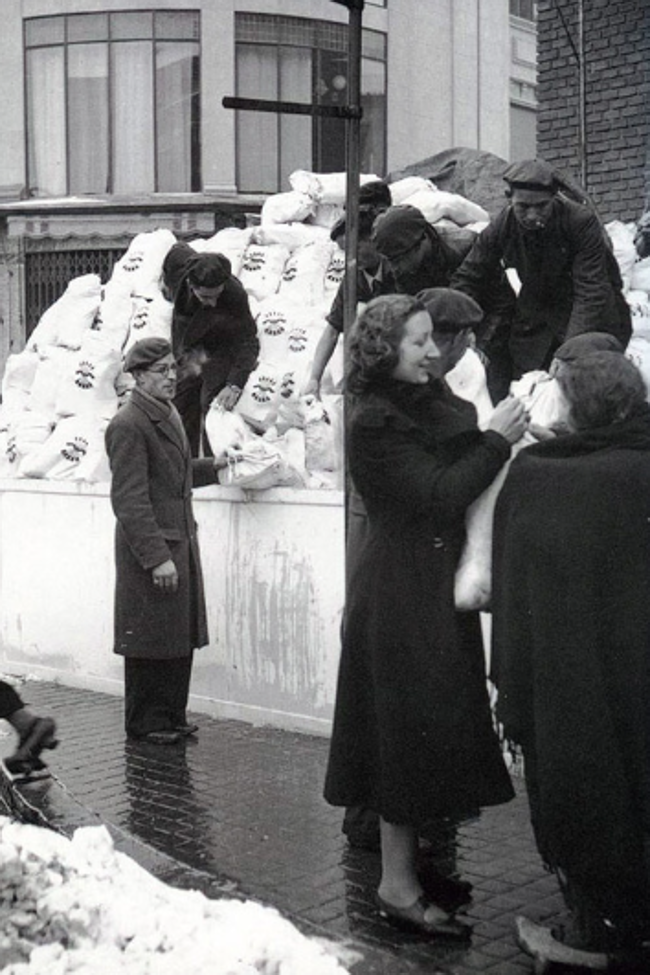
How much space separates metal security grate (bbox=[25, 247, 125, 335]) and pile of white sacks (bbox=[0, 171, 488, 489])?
10288 mm

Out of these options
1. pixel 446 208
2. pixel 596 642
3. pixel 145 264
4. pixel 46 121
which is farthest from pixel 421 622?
pixel 46 121

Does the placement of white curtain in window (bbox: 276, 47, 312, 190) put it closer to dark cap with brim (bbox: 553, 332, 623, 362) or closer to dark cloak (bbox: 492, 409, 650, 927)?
dark cap with brim (bbox: 553, 332, 623, 362)

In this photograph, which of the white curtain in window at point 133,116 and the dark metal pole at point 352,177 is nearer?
the dark metal pole at point 352,177

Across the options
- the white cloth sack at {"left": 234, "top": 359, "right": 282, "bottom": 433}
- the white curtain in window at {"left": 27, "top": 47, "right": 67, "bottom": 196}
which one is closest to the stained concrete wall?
the white cloth sack at {"left": 234, "top": 359, "right": 282, "bottom": 433}

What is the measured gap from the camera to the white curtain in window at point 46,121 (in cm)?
2320

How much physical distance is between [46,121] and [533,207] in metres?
18.3

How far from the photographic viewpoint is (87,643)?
8.87 metres

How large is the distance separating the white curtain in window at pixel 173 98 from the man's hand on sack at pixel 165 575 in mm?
16749

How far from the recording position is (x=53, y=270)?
72.7ft

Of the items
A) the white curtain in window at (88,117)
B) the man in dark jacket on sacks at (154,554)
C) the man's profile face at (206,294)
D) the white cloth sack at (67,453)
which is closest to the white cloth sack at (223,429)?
the man's profile face at (206,294)

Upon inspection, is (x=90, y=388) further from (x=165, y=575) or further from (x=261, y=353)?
(x=165, y=575)

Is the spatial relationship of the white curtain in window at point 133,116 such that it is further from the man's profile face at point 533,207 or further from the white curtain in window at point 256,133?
the man's profile face at point 533,207

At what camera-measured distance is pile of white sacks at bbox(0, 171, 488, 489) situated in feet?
27.8

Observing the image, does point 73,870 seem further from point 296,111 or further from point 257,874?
point 296,111
